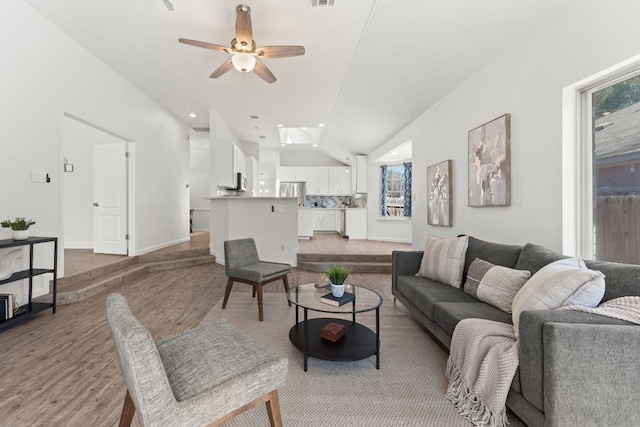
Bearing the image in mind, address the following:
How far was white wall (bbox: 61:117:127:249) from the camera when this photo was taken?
5.45m

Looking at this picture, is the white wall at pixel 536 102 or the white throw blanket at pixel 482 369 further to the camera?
the white wall at pixel 536 102

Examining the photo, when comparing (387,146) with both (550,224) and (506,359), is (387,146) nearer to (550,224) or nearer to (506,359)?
(550,224)

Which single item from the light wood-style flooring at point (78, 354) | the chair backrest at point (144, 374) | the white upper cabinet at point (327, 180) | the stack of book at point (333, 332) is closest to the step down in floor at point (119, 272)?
the light wood-style flooring at point (78, 354)

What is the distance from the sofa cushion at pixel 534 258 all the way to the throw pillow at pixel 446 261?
0.54 meters

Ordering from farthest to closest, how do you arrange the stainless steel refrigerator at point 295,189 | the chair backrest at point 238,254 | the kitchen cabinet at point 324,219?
the stainless steel refrigerator at point 295,189
the kitchen cabinet at point 324,219
the chair backrest at point 238,254

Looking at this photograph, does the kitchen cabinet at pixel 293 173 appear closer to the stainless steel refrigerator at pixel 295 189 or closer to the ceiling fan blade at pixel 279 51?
the stainless steel refrigerator at pixel 295 189

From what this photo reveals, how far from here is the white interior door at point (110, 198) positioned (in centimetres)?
480

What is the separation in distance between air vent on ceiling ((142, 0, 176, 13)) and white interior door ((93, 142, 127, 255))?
2746 mm

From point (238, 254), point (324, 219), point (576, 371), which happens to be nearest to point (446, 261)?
point (576, 371)

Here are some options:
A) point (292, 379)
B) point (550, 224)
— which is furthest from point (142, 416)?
point (550, 224)

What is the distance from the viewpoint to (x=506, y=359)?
1.42 meters

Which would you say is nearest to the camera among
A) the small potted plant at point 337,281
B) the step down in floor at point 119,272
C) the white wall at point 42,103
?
the small potted plant at point 337,281

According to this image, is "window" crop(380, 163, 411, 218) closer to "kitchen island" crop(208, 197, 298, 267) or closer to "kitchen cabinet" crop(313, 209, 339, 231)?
"kitchen cabinet" crop(313, 209, 339, 231)

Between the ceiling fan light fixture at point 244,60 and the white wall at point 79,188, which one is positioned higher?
the ceiling fan light fixture at point 244,60
